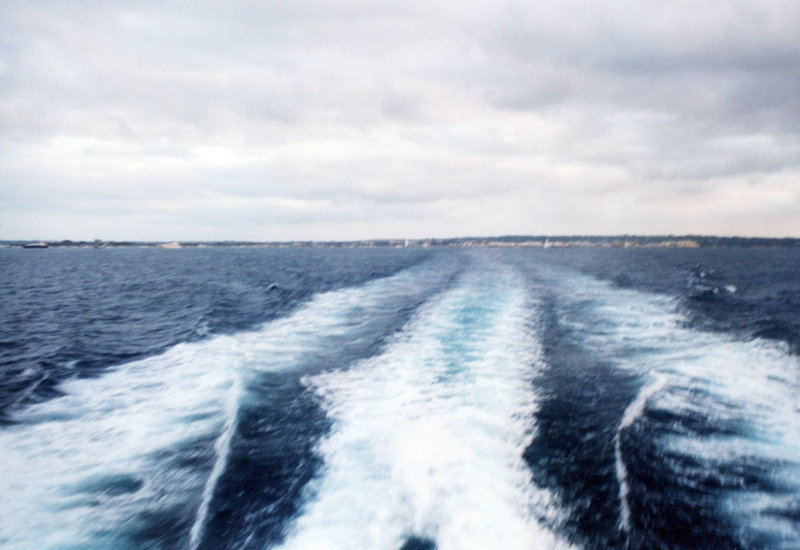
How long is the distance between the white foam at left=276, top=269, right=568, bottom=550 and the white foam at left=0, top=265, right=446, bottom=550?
67.4 inches

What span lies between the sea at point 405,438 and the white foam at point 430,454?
4cm

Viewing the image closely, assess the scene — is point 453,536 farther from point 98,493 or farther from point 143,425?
point 143,425

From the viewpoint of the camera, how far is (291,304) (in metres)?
21.8

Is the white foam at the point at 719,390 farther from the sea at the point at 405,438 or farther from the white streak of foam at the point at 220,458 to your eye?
the white streak of foam at the point at 220,458

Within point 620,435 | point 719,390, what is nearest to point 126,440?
point 620,435

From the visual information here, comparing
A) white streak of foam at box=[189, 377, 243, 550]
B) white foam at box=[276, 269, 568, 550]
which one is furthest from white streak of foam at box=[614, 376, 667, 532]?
white streak of foam at box=[189, 377, 243, 550]

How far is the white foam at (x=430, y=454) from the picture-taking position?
526cm

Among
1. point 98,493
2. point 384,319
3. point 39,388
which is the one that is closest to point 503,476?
point 98,493

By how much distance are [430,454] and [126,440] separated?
16.7ft

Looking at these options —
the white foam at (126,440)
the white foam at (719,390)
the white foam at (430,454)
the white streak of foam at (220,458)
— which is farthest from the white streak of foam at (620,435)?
the white foam at (126,440)

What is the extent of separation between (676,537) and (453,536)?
257cm

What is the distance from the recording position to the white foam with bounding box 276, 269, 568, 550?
5262 millimetres

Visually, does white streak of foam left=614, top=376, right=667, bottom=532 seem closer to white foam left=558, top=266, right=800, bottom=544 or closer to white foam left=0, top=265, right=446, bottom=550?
white foam left=558, top=266, right=800, bottom=544

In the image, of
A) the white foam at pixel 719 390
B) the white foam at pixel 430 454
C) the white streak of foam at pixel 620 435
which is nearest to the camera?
the white foam at pixel 430 454
